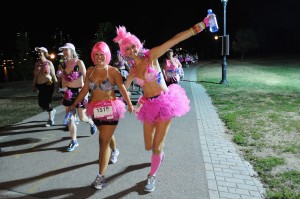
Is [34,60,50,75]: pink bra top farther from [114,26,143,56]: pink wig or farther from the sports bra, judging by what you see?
[114,26,143,56]: pink wig

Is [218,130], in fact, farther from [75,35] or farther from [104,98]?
[75,35]

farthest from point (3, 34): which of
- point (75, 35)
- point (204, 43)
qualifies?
point (204, 43)

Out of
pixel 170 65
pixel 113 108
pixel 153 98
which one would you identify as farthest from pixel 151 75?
pixel 170 65

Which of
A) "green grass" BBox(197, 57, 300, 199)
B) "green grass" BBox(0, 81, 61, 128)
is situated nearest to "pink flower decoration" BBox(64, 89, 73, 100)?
"green grass" BBox(0, 81, 61, 128)

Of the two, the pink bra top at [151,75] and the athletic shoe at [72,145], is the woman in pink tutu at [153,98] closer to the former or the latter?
the pink bra top at [151,75]

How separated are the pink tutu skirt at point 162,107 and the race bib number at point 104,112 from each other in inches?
16.8

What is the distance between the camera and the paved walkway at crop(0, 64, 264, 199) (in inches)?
164

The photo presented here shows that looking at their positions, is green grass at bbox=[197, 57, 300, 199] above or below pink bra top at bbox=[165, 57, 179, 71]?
below

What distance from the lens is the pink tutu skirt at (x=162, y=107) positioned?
412cm

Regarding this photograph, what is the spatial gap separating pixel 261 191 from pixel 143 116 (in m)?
1.99

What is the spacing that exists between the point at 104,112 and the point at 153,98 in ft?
2.48

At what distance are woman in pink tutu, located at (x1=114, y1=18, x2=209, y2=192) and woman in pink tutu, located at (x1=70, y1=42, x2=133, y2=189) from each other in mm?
285

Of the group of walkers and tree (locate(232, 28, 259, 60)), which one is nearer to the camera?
the group of walkers

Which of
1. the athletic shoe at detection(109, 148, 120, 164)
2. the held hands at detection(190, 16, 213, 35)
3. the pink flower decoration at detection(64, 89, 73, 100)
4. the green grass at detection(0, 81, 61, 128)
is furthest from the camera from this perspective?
the green grass at detection(0, 81, 61, 128)
